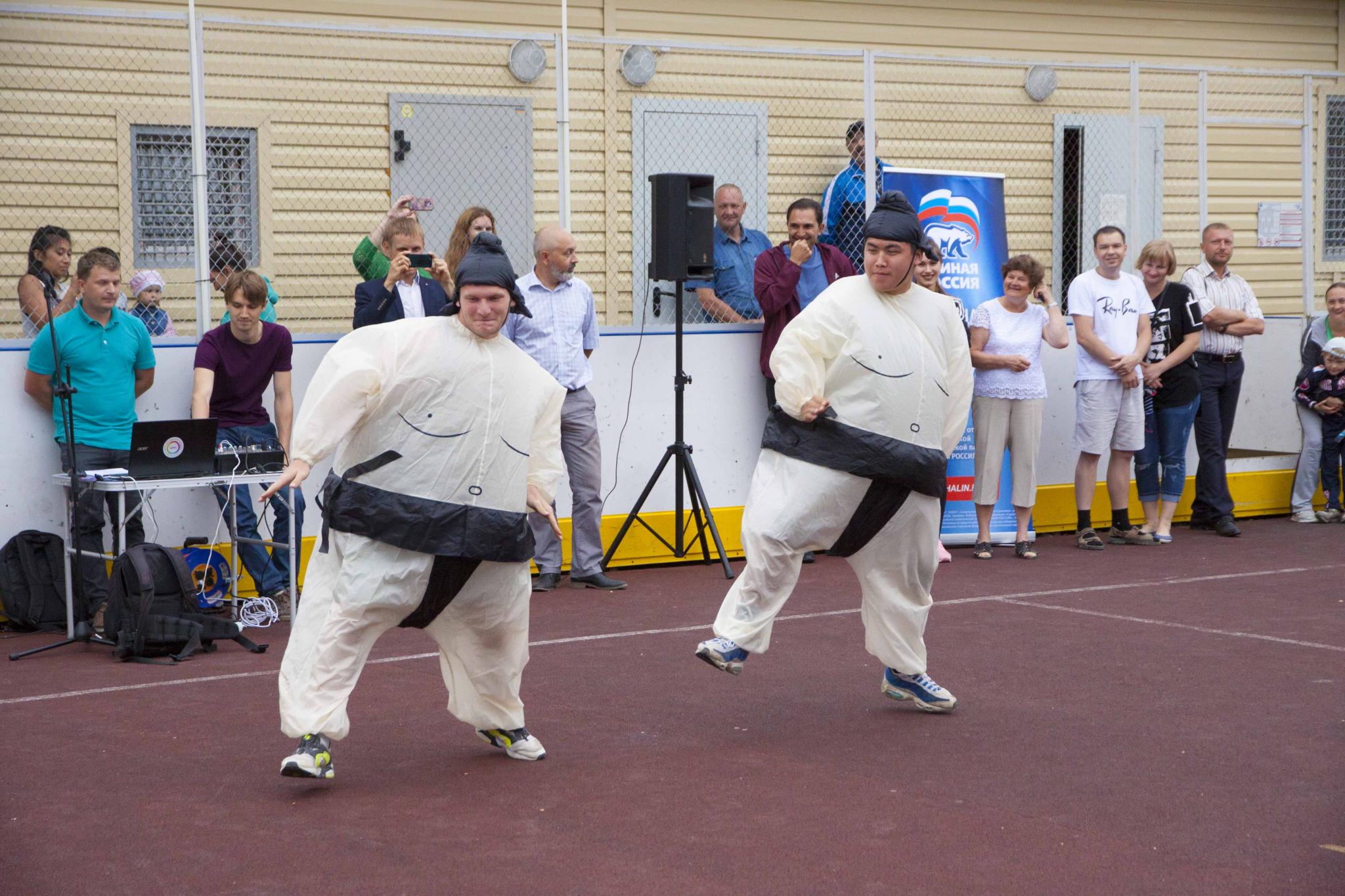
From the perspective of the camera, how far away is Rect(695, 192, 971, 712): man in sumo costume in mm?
5949

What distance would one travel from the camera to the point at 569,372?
934 cm

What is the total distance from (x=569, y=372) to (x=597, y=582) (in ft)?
4.16

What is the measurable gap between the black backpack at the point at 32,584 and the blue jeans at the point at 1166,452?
7119mm

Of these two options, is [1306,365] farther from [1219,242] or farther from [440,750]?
[440,750]

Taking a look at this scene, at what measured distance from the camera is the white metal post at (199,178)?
8.98m

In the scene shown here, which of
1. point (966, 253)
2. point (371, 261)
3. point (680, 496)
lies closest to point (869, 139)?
point (966, 253)

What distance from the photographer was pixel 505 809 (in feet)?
16.4

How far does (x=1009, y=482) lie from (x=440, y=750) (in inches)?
251

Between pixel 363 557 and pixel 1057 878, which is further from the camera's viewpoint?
pixel 363 557

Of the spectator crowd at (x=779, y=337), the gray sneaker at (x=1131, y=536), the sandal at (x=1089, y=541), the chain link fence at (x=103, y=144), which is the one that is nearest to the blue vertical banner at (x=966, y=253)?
the spectator crowd at (x=779, y=337)

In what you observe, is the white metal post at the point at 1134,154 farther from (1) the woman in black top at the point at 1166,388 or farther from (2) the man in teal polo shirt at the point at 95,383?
(2) the man in teal polo shirt at the point at 95,383

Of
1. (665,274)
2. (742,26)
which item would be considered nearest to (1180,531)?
(665,274)

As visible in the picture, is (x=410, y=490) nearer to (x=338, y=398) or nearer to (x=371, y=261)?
(x=338, y=398)

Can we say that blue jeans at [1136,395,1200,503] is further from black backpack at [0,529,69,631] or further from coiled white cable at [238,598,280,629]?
black backpack at [0,529,69,631]
